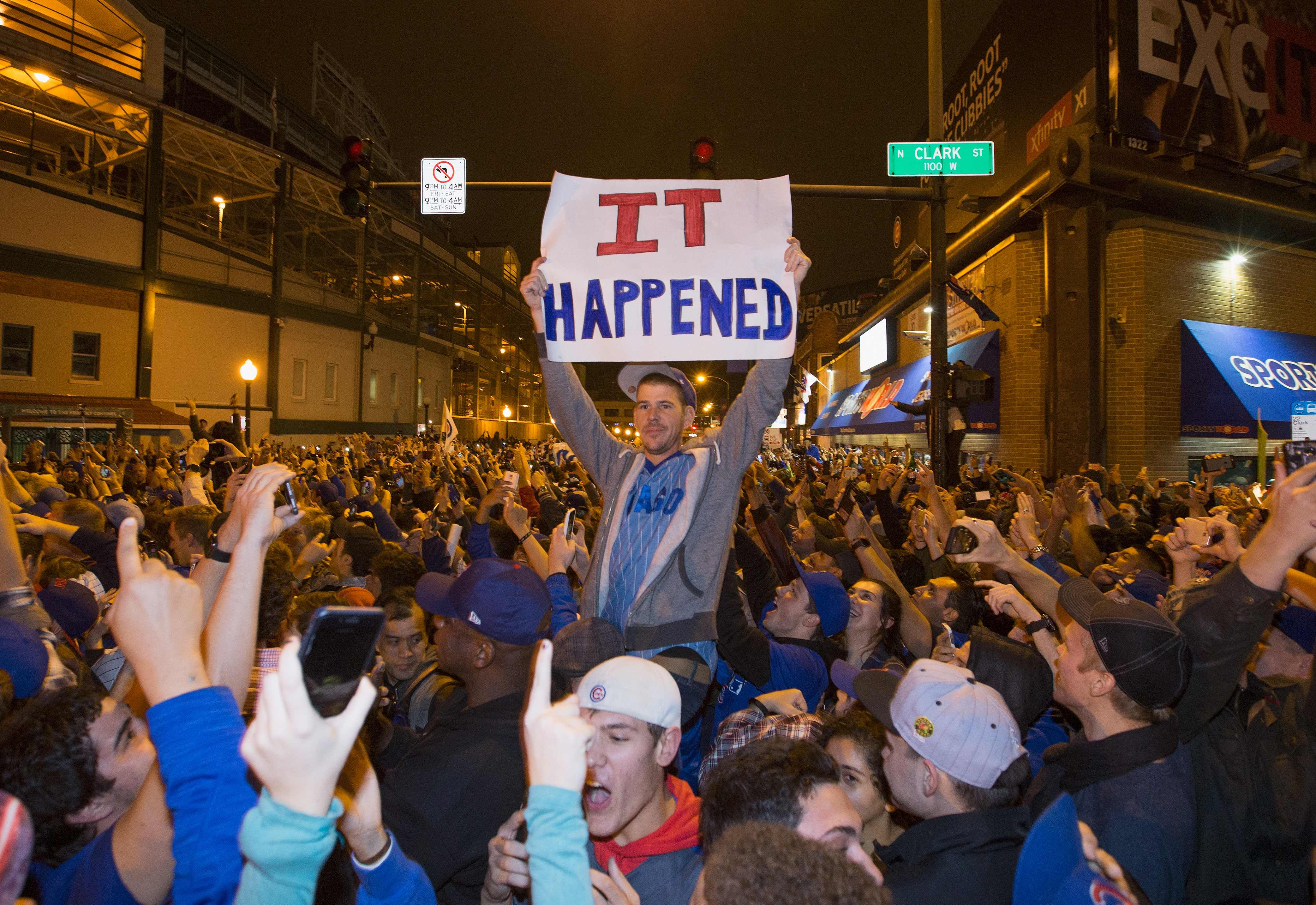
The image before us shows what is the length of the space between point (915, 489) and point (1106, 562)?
19.2ft

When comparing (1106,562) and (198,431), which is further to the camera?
(198,431)

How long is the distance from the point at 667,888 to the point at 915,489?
33.5 feet

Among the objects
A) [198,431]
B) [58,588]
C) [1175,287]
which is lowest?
[58,588]

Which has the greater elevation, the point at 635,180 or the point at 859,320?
the point at 859,320

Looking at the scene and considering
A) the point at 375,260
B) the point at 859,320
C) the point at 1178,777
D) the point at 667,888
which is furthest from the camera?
the point at 375,260

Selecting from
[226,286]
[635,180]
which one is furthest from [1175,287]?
[226,286]

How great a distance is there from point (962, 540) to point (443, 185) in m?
8.09

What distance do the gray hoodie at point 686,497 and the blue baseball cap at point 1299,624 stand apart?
2374 mm

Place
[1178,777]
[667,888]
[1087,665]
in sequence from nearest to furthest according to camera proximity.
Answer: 1. [667,888]
2. [1178,777]
3. [1087,665]

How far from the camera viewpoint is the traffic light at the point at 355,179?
9.21 metres

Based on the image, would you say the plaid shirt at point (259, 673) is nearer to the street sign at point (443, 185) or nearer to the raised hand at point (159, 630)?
the raised hand at point (159, 630)

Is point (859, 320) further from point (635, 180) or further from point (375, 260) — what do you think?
point (635, 180)

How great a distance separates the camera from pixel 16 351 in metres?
21.9

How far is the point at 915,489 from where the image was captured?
1159 cm
